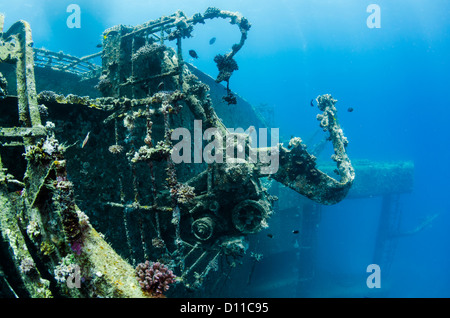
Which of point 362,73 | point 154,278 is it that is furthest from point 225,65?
point 362,73

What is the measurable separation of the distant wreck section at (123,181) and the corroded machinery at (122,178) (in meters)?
0.02

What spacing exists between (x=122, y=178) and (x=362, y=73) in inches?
7209

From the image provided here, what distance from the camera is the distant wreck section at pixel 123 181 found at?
2482mm

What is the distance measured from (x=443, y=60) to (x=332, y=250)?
172 m

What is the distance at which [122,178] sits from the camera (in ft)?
17.8

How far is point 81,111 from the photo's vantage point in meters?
5.18

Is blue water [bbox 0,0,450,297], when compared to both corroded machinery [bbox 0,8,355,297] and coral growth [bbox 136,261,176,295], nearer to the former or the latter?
corroded machinery [bbox 0,8,355,297]

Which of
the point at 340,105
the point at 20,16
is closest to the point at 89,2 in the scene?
the point at 20,16

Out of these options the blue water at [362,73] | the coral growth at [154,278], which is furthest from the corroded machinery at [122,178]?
the blue water at [362,73]

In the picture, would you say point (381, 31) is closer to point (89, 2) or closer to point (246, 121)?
point (89, 2)

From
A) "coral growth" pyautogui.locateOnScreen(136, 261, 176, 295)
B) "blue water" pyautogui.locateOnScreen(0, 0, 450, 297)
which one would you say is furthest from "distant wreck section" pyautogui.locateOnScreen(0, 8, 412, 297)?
"blue water" pyautogui.locateOnScreen(0, 0, 450, 297)

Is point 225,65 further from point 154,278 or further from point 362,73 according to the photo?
point 362,73
